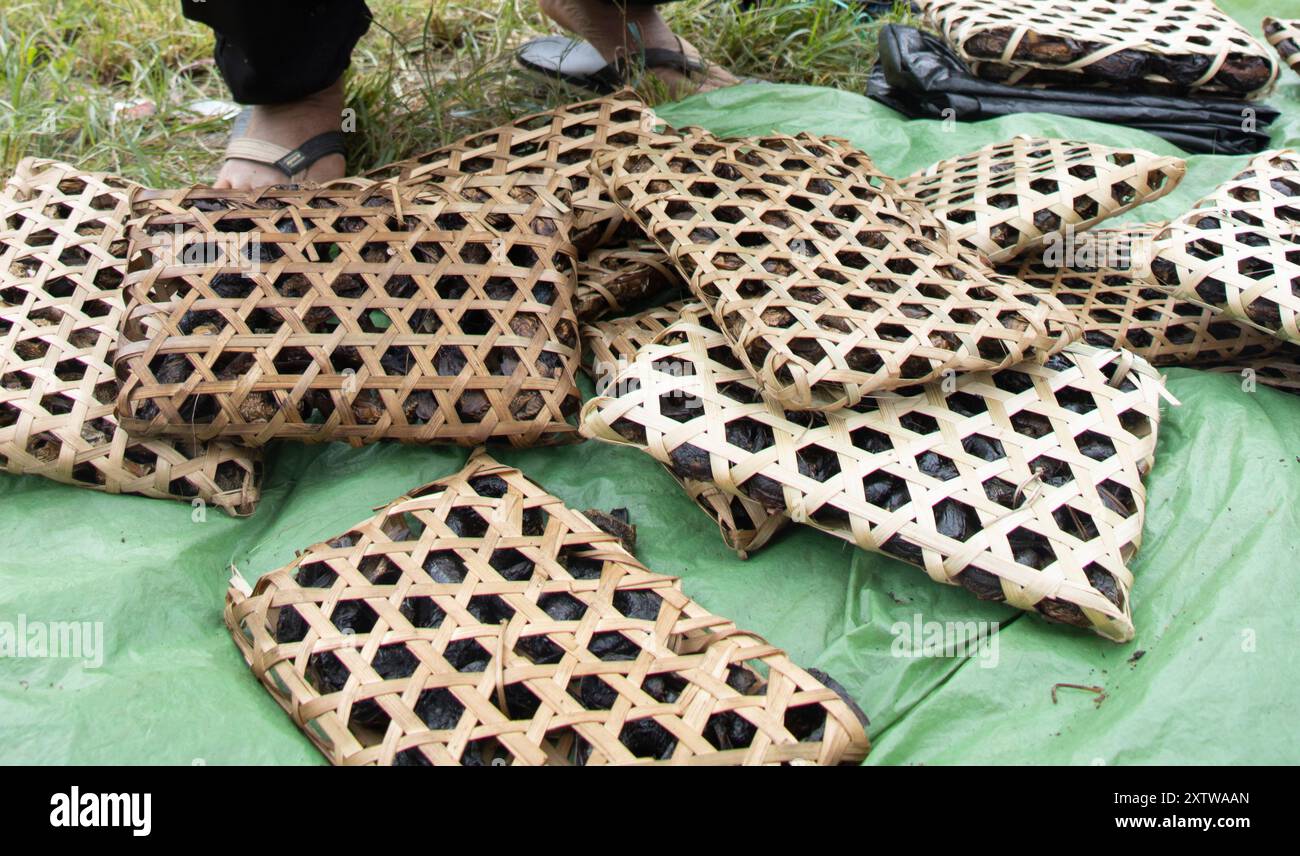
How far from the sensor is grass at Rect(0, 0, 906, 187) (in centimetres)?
237

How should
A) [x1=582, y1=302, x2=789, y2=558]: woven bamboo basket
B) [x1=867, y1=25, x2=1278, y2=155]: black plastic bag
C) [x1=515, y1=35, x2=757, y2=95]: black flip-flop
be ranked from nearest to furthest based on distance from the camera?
[x1=582, y1=302, x2=789, y2=558]: woven bamboo basket < [x1=867, y1=25, x2=1278, y2=155]: black plastic bag < [x1=515, y1=35, x2=757, y2=95]: black flip-flop

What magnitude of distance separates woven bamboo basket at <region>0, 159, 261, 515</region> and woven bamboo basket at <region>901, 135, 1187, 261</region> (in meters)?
1.18

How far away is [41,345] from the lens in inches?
60.0

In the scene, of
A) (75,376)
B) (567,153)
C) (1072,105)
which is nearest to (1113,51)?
(1072,105)

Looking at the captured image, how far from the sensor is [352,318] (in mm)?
1461

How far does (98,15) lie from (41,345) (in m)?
1.85

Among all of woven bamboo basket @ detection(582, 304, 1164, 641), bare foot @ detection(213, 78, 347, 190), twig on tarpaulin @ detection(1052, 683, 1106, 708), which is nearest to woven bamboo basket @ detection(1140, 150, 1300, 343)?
woven bamboo basket @ detection(582, 304, 1164, 641)

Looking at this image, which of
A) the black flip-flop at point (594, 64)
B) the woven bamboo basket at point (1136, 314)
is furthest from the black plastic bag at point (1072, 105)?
the woven bamboo basket at point (1136, 314)

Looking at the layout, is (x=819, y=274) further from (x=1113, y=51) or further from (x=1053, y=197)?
(x=1113, y=51)

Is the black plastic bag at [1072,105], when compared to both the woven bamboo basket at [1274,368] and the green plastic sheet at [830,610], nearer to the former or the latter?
the woven bamboo basket at [1274,368]

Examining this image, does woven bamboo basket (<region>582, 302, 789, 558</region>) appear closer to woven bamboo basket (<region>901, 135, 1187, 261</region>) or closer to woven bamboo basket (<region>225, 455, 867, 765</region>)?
woven bamboo basket (<region>225, 455, 867, 765</region>)

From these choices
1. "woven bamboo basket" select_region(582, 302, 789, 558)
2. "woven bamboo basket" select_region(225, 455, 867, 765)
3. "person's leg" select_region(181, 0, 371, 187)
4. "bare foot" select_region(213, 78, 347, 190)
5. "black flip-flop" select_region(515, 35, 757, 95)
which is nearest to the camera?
"woven bamboo basket" select_region(225, 455, 867, 765)
